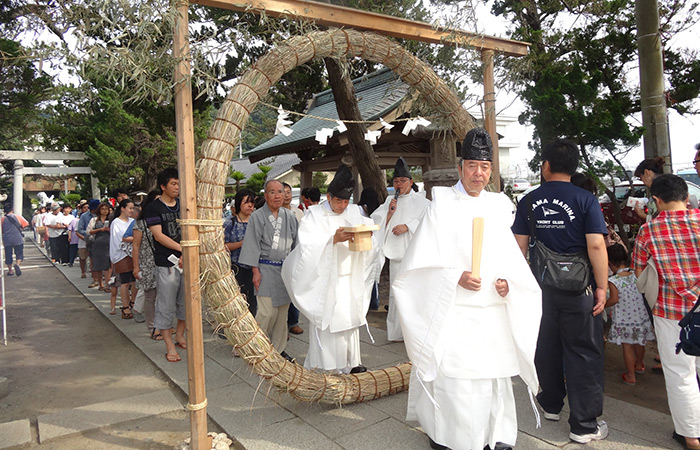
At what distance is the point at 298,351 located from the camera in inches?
217

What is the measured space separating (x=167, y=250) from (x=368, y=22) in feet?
9.88

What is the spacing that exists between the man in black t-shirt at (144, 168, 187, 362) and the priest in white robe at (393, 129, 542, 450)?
287 cm

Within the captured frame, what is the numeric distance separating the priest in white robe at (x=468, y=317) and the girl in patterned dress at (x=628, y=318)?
5.46ft

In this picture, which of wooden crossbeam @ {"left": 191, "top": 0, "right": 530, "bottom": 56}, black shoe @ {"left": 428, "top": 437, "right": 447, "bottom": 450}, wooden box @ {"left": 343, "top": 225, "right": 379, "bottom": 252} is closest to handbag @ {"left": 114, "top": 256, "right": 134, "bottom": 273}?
wooden box @ {"left": 343, "top": 225, "right": 379, "bottom": 252}

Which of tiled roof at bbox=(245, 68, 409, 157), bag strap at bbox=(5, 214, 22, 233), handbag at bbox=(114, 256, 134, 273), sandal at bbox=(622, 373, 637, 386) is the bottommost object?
sandal at bbox=(622, 373, 637, 386)

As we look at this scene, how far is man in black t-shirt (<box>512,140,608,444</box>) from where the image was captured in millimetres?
3174

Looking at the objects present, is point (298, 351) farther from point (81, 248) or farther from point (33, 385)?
point (81, 248)

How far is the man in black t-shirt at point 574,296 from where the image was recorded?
10.4ft

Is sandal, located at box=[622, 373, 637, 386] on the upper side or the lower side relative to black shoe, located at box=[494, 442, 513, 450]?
lower

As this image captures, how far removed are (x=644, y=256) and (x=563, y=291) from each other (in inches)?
25.8

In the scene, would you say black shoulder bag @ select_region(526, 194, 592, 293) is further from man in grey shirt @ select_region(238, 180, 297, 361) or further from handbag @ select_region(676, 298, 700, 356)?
man in grey shirt @ select_region(238, 180, 297, 361)

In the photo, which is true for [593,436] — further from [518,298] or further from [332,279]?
[332,279]

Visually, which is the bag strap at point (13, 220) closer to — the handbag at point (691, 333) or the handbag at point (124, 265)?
the handbag at point (124, 265)

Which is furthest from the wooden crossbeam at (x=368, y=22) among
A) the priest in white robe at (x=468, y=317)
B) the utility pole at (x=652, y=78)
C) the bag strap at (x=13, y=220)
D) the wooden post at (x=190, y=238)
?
the bag strap at (x=13, y=220)
